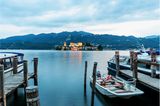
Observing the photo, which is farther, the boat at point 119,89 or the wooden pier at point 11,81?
the boat at point 119,89

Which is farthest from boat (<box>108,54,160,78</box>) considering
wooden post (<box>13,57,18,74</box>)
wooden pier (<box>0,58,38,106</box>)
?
wooden post (<box>13,57,18,74</box>)


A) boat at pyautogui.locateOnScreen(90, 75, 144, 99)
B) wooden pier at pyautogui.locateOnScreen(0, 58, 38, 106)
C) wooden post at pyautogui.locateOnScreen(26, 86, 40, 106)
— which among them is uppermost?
wooden post at pyautogui.locateOnScreen(26, 86, 40, 106)

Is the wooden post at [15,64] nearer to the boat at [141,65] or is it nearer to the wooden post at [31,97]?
the boat at [141,65]

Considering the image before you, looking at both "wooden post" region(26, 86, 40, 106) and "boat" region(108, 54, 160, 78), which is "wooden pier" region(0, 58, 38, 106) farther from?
"boat" region(108, 54, 160, 78)

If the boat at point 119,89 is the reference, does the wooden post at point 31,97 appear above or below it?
above

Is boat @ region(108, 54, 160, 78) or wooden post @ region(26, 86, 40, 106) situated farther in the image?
boat @ region(108, 54, 160, 78)

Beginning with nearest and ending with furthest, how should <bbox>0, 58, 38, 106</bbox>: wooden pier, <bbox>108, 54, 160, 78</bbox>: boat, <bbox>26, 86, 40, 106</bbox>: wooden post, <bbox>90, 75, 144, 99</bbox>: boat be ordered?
<bbox>26, 86, 40, 106</bbox>: wooden post, <bbox>0, 58, 38, 106</bbox>: wooden pier, <bbox>90, 75, 144, 99</bbox>: boat, <bbox>108, 54, 160, 78</bbox>: boat

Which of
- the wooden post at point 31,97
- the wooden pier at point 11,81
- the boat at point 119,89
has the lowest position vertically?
the boat at point 119,89

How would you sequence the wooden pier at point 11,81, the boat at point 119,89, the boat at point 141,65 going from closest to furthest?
the wooden pier at point 11,81, the boat at point 119,89, the boat at point 141,65

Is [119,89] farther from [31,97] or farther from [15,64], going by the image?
[31,97]

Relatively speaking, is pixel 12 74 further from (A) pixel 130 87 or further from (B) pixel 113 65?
(B) pixel 113 65

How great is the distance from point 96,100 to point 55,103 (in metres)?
3.41

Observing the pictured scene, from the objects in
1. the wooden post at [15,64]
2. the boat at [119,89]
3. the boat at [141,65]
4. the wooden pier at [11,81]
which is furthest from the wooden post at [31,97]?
the wooden post at [15,64]

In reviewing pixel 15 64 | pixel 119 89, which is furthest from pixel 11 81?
pixel 119 89
